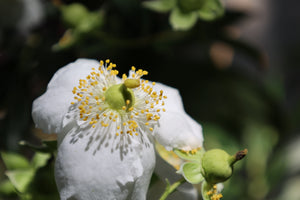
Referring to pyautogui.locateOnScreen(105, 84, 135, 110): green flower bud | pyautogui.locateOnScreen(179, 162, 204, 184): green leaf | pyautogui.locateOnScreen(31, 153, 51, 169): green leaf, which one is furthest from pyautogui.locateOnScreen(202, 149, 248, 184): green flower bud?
pyautogui.locateOnScreen(31, 153, 51, 169): green leaf

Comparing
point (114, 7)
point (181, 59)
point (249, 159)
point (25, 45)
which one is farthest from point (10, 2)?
point (249, 159)

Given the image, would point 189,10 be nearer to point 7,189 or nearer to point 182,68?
point 182,68

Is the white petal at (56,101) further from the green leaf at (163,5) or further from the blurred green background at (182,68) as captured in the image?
the green leaf at (163,5)

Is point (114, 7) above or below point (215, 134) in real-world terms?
above

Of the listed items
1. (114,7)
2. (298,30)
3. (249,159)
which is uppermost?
(114,7)

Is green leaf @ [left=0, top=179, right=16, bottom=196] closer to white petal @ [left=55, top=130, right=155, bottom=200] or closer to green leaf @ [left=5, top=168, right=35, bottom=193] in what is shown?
green leaf @ [left=5, top=168, right=35, bottom=193]

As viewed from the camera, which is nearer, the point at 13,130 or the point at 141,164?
the point at 141,164

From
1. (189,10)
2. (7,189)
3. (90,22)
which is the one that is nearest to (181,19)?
(189,10)

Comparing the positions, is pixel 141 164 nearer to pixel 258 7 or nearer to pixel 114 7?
pixel 114 7
